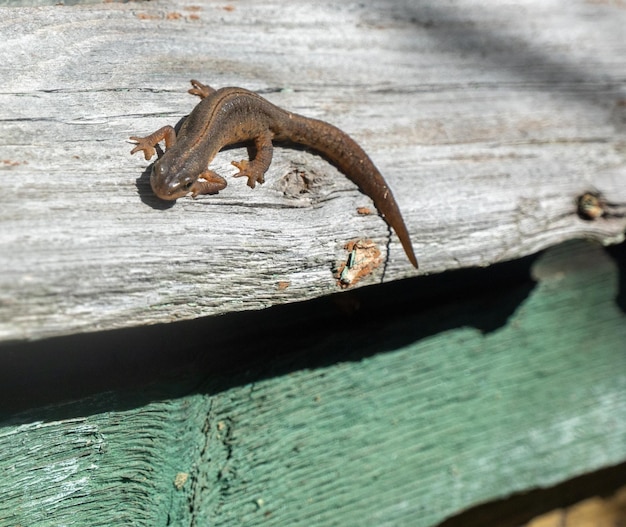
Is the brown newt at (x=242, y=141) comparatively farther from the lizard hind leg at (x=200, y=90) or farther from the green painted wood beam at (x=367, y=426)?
the green painted wood beam at (x=367, y=426)

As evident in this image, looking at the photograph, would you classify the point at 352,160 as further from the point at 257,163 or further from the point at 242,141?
the point at 242,141

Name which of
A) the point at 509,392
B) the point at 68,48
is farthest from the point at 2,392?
the point at 509,392

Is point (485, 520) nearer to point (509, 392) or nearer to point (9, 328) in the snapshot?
point (509, 392)

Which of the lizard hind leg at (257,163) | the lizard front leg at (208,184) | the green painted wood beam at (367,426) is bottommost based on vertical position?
the green painted wood beam at (367,426)

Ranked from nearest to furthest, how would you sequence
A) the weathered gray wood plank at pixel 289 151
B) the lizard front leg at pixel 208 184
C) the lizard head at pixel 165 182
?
the weathered gray wood plank at pixel 289 151, the lizard head at pixel 165 182, the lizard front leg at pixel 208 184

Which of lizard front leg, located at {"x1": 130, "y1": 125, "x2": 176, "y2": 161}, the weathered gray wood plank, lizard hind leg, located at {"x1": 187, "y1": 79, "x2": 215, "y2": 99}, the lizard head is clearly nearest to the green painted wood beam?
the weathered gray wood plank

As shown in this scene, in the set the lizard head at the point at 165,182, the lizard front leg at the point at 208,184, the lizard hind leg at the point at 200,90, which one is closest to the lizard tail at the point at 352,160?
the lizard hind leg at the point at 200,90

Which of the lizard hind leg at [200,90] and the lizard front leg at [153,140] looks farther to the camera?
the lizard hind leg at [200,90]

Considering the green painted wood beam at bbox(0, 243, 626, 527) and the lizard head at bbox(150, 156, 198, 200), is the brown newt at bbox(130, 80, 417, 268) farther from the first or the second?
the green painted wood beam at bbox(0, 243, 626, 527)
